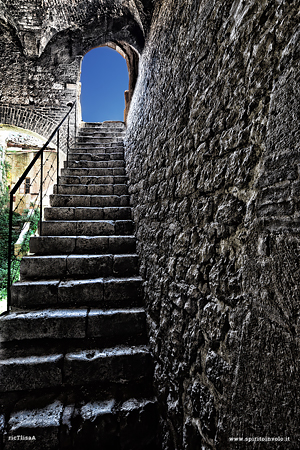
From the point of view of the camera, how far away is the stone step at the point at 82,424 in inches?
60.5

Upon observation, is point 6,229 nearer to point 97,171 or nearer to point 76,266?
point 97,171

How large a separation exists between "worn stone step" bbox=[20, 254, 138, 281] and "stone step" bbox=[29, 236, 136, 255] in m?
0.18

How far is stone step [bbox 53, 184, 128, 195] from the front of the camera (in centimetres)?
358

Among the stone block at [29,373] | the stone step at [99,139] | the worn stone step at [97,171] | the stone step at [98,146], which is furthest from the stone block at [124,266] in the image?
the stone step at [99,139]

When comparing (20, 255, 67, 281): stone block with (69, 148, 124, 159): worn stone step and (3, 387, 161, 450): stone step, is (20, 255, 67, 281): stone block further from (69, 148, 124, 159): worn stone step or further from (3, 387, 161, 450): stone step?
(69, 148, 124, 159): worn stone step

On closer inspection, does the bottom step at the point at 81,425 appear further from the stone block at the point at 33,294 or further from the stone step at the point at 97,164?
the stone step at the point at 97,164

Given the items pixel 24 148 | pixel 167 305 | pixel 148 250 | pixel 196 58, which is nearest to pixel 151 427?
pixel 167 305

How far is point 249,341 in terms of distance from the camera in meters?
0.79

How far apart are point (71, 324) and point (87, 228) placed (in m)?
1.26

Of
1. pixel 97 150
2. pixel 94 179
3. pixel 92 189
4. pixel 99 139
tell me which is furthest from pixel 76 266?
pixel 99 139

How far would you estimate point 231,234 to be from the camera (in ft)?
3.23

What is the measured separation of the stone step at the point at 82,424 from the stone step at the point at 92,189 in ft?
8.60

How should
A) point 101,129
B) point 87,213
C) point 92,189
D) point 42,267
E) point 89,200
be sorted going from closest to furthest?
point 42,267, point 87,213, point 89,200, point 92,189, point 101,129

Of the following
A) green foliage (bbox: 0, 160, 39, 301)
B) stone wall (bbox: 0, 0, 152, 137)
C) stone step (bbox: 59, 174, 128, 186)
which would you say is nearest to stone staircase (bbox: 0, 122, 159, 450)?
stone step (bbox: 59, 174, 128, 186)
